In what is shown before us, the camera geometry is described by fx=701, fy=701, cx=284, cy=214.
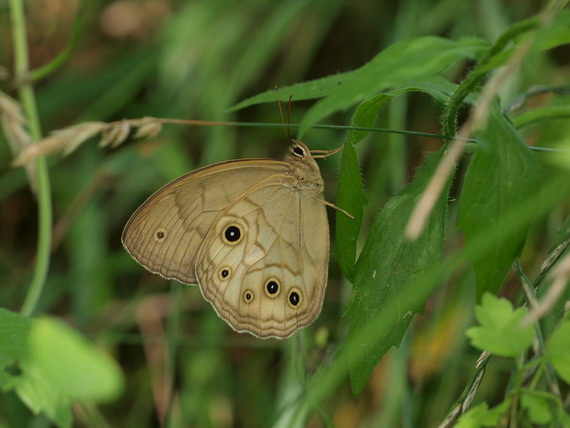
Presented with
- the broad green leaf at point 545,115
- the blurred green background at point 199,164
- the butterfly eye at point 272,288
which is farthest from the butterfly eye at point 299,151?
the broad green leaf at point 545,115

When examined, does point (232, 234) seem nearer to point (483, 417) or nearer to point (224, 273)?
point (224, 273)

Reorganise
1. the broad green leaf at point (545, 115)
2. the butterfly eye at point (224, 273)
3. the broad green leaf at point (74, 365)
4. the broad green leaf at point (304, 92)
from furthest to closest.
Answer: the butterfly eye at point (224, 273)
the broad green leaf at point (304, 92)
the broad green leaf at point (545, 115)
the broad green leaf at point (74, 365)

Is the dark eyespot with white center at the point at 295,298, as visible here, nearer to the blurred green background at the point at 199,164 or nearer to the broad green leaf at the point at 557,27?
the blurred green background at the point at 199,164

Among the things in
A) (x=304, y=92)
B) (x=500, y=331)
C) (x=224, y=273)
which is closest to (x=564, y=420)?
(x=500, y=331)

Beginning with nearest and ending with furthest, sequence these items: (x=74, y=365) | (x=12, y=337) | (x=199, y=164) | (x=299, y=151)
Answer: (x=74, y=365), (x=12, y=337), (x=299, y=151), (x=199, y=164)

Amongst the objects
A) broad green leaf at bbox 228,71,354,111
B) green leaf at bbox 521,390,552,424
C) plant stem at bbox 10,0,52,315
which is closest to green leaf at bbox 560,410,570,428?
green leaf at bbox 521,390,552,424

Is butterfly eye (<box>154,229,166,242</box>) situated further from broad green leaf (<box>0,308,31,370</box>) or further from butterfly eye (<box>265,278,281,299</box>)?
broad green leaf (<box>0,308,31,370</box>)

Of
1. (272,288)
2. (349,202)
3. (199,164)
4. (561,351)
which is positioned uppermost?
(349,202)
